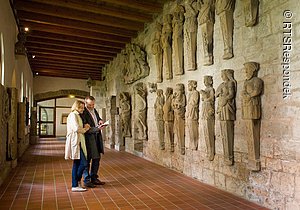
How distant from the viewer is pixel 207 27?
13.8ft

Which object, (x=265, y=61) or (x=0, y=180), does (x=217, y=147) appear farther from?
(x=0, y=180)

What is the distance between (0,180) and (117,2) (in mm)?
3768

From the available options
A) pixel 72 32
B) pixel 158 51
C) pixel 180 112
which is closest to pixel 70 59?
pixel 72 32

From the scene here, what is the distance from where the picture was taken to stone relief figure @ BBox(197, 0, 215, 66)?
13.6 ft

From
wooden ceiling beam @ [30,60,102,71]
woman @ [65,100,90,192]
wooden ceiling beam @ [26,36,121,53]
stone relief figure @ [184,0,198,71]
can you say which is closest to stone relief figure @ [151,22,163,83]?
stone relief figure @ [184,0,198,71]

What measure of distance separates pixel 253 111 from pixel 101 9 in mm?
4127

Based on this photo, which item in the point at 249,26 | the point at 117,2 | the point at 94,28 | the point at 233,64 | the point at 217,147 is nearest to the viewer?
the point at 249,26

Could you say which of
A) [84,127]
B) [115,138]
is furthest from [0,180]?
[115,138]

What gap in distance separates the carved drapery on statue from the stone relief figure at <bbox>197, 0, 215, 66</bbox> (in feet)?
8.75

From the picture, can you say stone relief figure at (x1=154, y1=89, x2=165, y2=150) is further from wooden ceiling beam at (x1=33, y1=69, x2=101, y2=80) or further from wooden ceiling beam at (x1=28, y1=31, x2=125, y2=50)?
wooden ceiling beam at (x1=33, y1=69, x2=101, y2=80)

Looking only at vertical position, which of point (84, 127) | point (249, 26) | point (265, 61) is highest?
point (249, 26)

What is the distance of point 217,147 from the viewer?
4.02m

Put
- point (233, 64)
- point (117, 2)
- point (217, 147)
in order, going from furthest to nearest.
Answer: point (117, 2), point (217, 147), point (233, 64)

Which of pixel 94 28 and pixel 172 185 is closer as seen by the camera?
pixel 172 185
